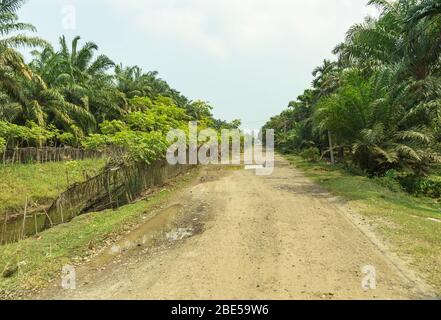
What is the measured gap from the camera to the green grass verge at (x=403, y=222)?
599 centimetres

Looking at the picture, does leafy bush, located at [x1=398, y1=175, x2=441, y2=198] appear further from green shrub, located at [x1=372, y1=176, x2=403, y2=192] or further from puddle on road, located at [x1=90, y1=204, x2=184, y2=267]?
puddle on road, located at [x1=90, y1=204, x2=184, y2=267]

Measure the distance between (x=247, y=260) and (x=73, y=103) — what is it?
26384 mm

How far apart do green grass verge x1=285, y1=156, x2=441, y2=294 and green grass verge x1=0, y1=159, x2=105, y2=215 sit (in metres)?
10.7

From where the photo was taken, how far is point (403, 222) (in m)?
8.20

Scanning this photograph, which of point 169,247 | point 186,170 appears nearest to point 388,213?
point 169,247

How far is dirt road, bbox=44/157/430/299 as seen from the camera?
506 centimetres

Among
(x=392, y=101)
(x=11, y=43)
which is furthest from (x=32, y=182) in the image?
(x=392, y=101)

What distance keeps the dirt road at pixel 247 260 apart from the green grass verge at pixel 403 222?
0.37m

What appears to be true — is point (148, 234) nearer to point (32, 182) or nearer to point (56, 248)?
point (56, 248)

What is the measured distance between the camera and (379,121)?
16.0 metres

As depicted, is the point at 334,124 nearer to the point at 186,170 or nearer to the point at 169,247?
the point at 186,170

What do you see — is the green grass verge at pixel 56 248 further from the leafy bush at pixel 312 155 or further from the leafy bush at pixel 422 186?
the leafy bush at pixel 312 155
